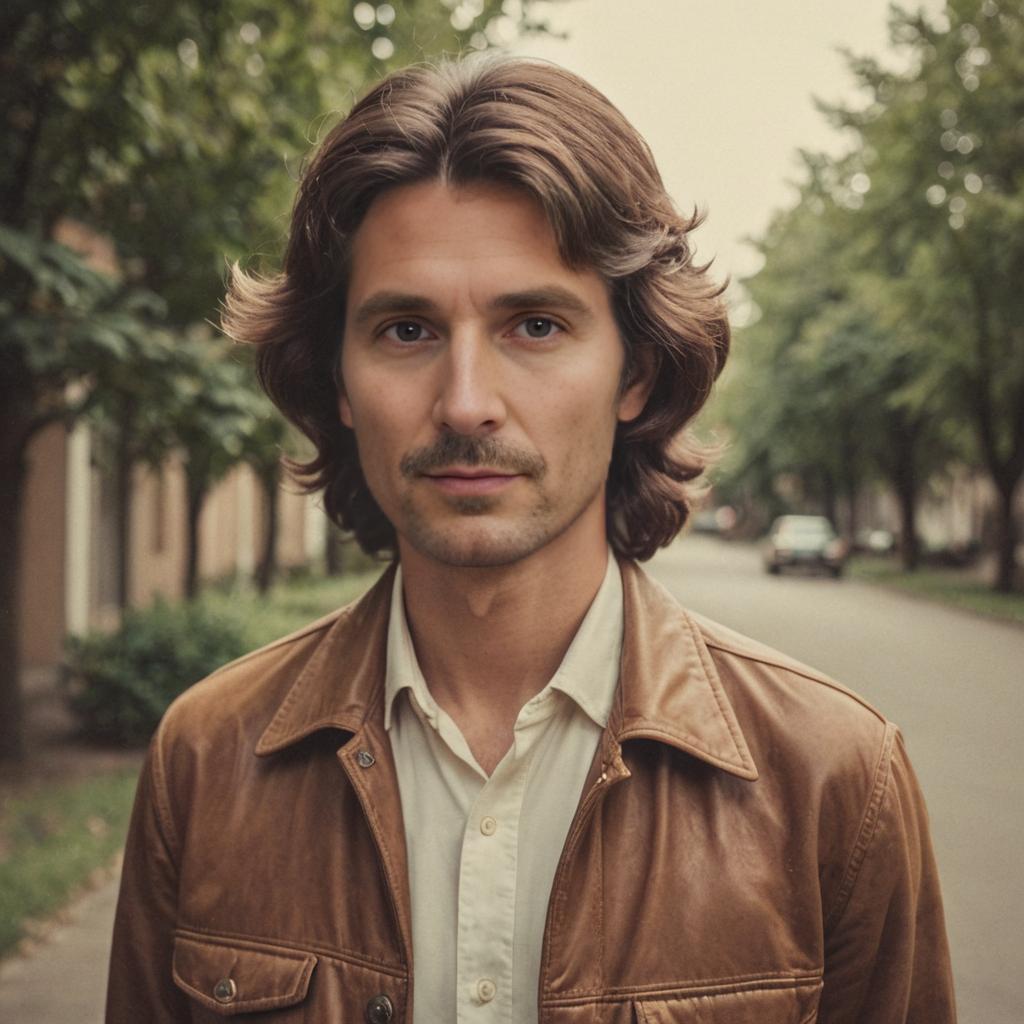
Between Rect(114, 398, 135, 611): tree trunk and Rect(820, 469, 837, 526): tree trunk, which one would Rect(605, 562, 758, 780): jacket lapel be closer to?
Rect(114, 398, 135, 611): tree trunk

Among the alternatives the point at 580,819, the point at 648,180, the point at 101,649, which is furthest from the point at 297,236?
the point at 101,649

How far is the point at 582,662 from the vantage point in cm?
206

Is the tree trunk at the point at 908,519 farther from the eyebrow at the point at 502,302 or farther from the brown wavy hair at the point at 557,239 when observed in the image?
the eyebrow at the point at 502,302

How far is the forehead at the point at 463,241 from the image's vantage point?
6.54 feet

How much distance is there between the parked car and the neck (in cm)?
3077

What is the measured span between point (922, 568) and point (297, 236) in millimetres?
34913

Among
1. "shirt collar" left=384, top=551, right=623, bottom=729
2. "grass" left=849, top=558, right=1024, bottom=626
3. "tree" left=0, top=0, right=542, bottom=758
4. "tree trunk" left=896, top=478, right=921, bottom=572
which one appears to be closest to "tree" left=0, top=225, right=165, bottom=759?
"tree" left=0, top=0, right=542, bottom=758

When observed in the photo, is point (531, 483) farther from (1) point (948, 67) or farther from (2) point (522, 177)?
(1) point (948, 67)

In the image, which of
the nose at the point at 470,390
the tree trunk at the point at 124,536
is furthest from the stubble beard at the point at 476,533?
the tree trunk at the point at 124,536

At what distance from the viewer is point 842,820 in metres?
1.84

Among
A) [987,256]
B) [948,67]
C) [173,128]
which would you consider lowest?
[173,128]

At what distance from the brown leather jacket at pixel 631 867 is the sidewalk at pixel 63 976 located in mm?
2682

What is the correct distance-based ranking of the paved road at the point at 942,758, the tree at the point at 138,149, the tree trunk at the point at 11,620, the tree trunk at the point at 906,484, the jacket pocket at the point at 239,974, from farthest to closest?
1. the tree trunk at the point at 906,484
2. the tree trunk at the point at 11,620
3. the tree at the point at 138,149
4. the paved road at the point at 942,758
5. the jacket pocket at the point at 239,974

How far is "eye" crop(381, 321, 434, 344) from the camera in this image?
2.06 m
